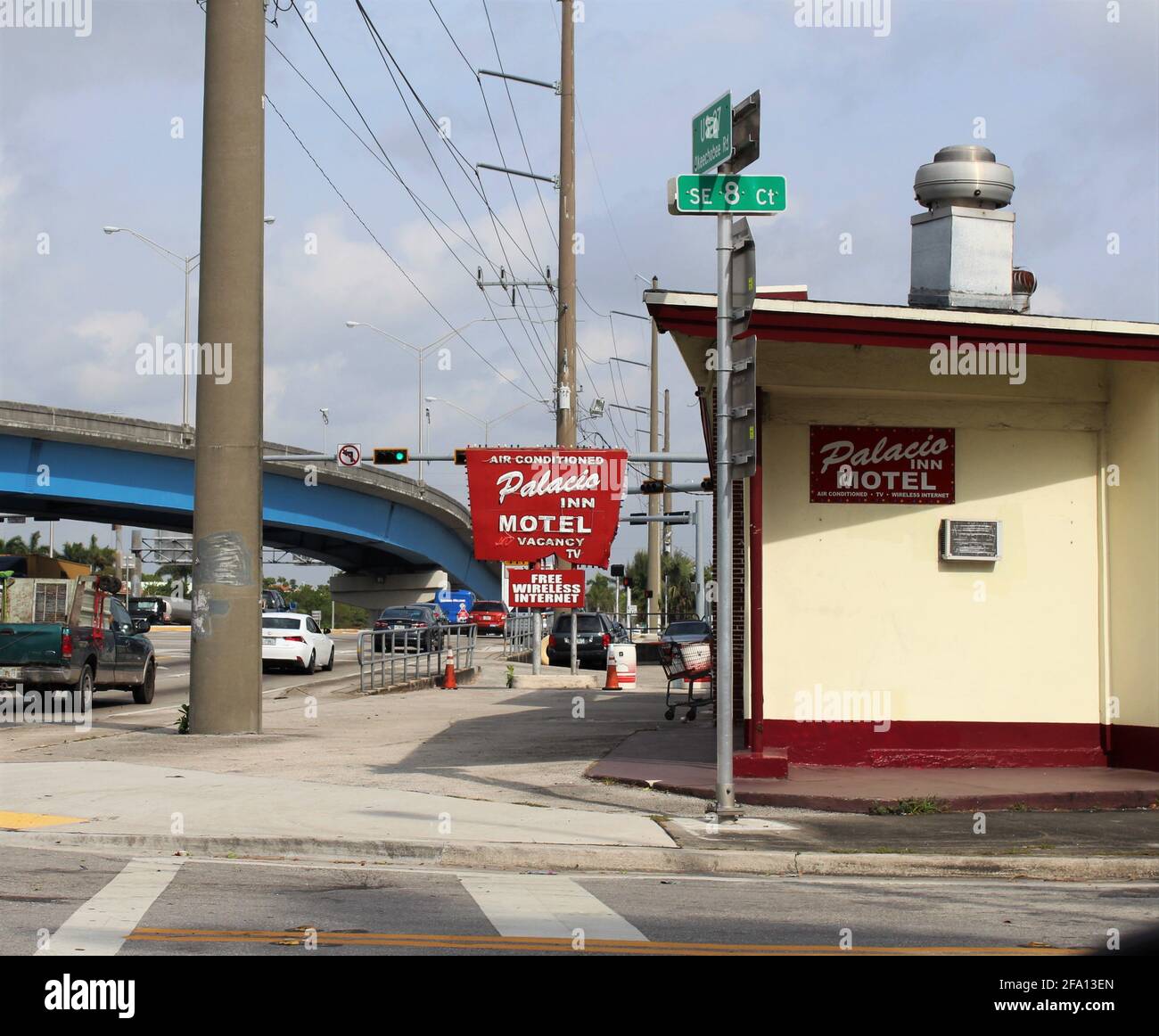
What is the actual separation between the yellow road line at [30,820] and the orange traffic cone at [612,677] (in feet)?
60.9

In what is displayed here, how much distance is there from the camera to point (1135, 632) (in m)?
13.6

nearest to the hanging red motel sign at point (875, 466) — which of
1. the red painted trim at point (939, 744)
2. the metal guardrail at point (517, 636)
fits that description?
the red painted trim at point (939, 744)

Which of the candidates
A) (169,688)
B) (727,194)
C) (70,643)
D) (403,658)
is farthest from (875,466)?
(169,688)

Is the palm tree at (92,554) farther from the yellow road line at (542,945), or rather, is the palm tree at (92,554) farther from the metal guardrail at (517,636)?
the yellow road line at (542,945)

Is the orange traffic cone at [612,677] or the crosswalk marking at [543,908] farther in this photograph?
the orange traffic cone at [612,677]

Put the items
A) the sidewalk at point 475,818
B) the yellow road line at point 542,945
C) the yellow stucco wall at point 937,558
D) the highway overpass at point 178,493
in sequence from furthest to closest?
1. the highway overpass at point 178,493
2. the yellow stucco wall at point 937,558
3. the sidewalk at point 475,818
4. the yellow road line at point 542,945

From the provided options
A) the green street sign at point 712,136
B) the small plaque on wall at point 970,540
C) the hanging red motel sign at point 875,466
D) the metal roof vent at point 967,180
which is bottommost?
the small plaque on wall at point 970,540

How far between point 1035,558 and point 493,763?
598 centimetres

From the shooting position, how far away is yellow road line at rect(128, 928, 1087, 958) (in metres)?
7.04

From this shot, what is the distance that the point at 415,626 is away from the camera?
32.2 meters

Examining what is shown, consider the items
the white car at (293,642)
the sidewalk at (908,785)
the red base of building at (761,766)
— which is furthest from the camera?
the white car at (293,642)

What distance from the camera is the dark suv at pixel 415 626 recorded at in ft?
106
